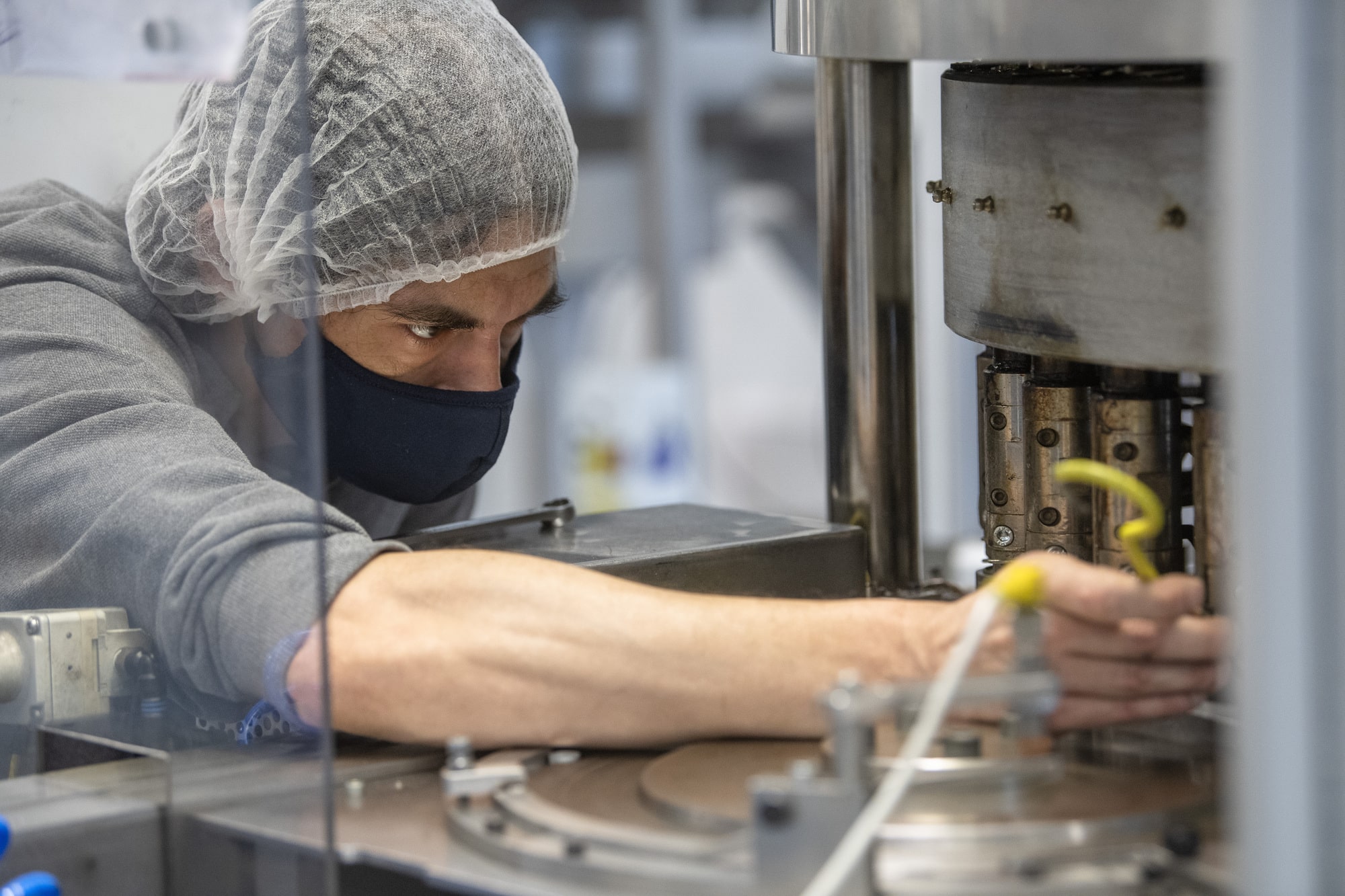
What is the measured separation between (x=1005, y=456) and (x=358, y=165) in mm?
516

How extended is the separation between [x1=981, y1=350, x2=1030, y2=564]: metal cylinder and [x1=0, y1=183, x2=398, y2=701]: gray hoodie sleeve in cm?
42

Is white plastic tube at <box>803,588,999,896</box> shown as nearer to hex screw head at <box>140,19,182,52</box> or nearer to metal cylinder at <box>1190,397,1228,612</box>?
metal cylinder at <box>1190,397,1228,612</box>

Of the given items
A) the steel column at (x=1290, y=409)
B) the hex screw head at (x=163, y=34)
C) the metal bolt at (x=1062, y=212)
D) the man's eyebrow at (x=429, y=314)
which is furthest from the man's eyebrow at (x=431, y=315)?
the steel column at (x=1290, y=409)

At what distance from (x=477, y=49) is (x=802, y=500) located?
303 cm

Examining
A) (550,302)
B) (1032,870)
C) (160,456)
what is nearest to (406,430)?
(550,302)

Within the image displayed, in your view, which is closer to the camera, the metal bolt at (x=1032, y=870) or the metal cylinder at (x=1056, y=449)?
the metal bolt at (x=1032, y=870)

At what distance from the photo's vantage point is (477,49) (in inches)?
50.6

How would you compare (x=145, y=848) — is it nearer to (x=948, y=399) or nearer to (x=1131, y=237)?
(x=1131, y=237)

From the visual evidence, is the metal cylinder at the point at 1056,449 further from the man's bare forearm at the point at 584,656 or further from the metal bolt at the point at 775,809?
the metal bolt at the point at 775,809

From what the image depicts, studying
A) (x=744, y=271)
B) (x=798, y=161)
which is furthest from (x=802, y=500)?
(x=798, y=161)

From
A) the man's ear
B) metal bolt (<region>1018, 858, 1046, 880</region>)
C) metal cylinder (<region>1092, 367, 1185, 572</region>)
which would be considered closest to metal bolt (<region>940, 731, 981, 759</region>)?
metal bolt (<region>1018, 858, 1046, 880</region>)

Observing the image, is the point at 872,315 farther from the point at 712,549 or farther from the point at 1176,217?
the point at 1176,217

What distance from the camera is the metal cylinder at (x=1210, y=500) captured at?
0.94 metres

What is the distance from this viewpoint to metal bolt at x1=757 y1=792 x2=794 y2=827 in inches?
29.3
